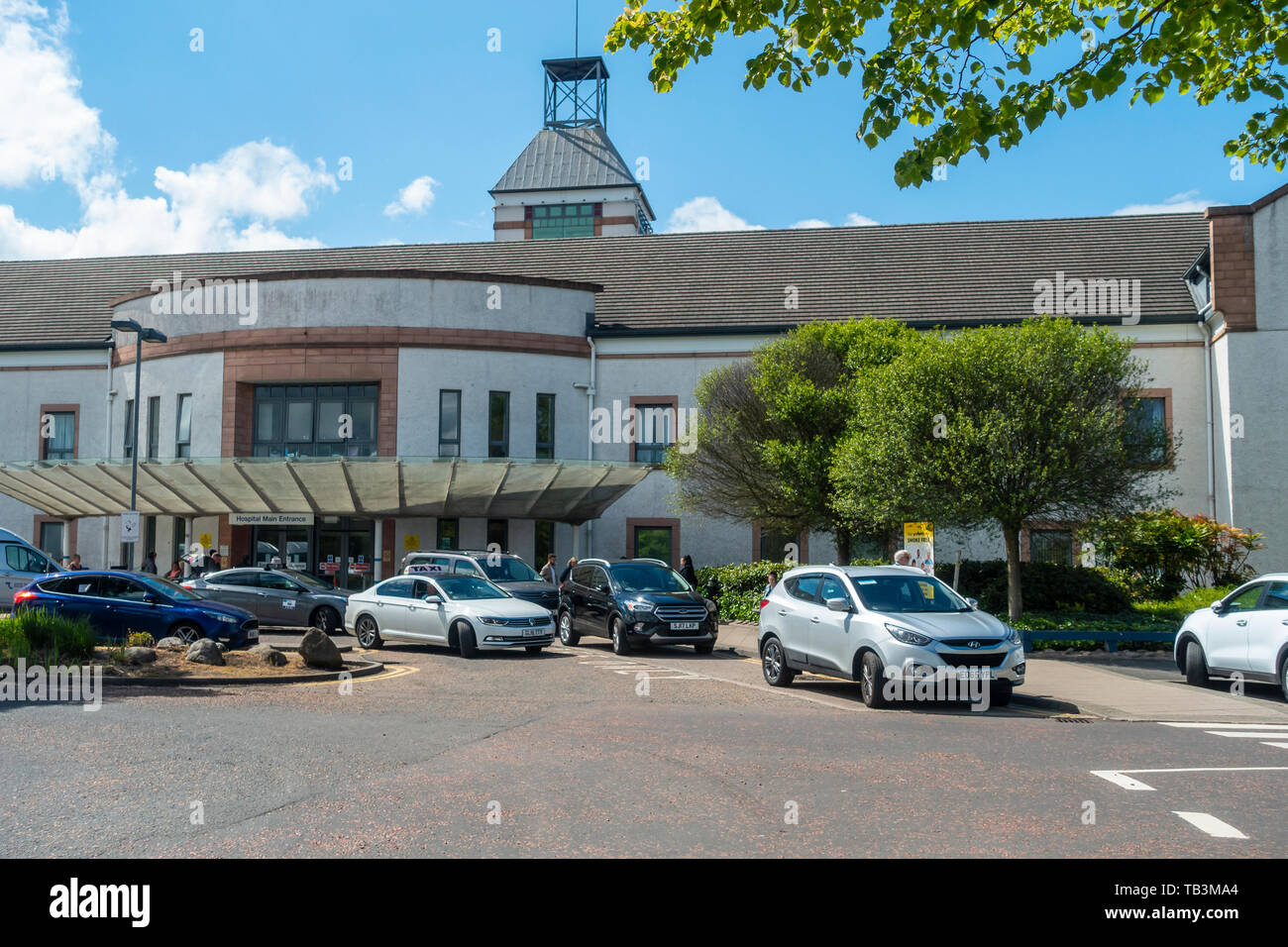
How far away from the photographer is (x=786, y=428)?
972 inches

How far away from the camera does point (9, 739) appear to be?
9102 mm

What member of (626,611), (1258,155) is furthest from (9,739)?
(1258,155)

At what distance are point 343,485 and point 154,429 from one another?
32.3 feet

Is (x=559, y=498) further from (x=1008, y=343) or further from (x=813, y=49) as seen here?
(x=813, y=49)

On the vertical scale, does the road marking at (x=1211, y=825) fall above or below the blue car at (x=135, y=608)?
below

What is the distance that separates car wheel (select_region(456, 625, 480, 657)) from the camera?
18.0 m

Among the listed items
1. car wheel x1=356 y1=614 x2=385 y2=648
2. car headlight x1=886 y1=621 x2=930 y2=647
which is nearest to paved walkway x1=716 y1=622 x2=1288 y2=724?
car headlight x1=886 y1=621 x2=930 y2=647

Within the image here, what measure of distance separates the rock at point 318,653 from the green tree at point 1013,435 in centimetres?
1013

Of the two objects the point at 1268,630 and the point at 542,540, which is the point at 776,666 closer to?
the point at 1268,630

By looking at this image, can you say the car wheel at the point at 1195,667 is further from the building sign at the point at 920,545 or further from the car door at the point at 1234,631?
the building sign at the point at 920,545

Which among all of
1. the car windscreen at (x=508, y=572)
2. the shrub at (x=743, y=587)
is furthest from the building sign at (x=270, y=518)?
the shrub at (x=743, y=587)

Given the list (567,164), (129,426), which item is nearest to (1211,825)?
(129,426)

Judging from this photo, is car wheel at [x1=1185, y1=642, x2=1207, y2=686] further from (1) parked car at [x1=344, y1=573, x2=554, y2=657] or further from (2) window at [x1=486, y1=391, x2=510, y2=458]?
(2) window at [x1=486, y1=391, x2=510, y2=458]

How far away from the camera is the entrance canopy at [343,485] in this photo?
27359 mm
